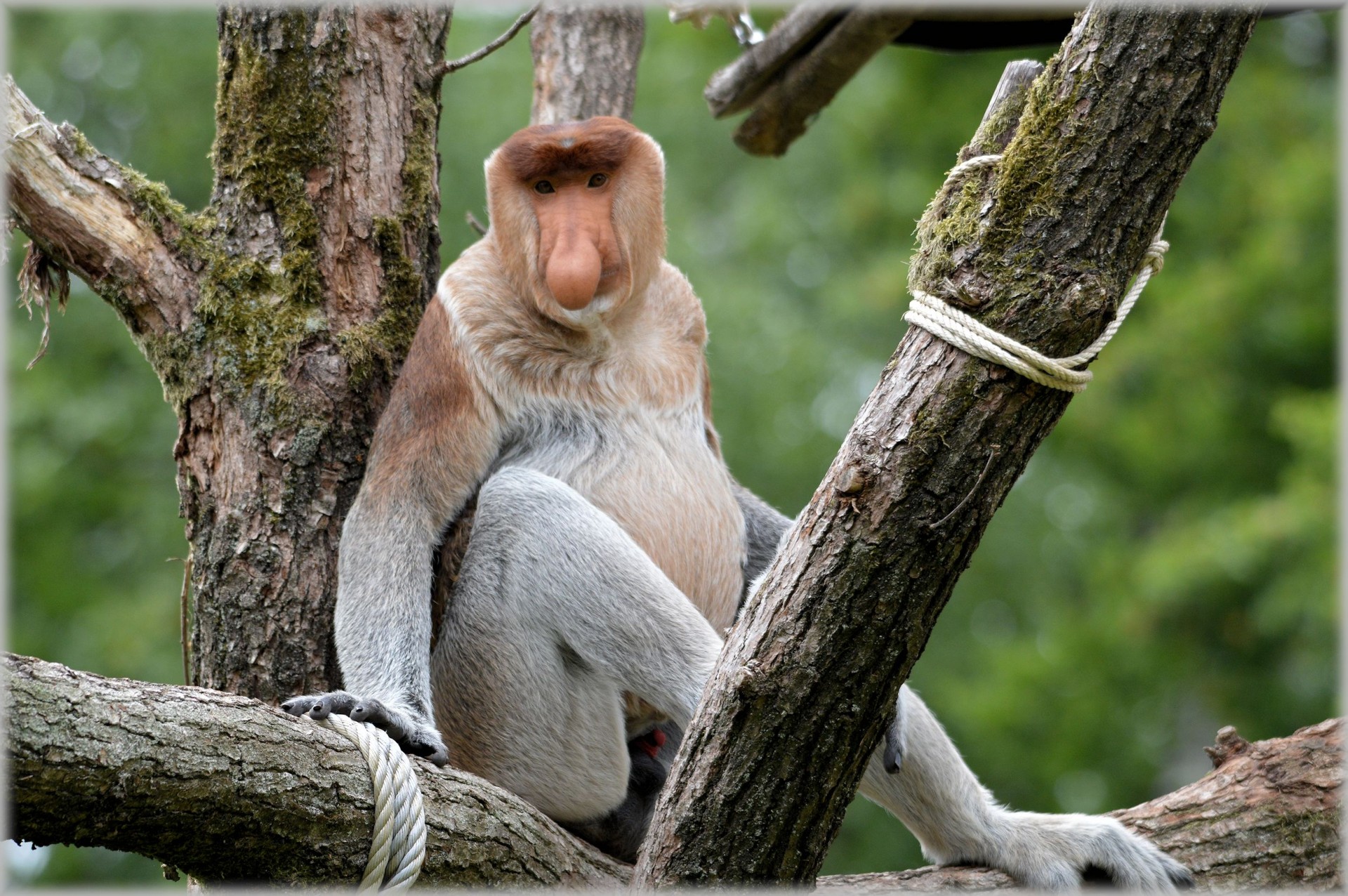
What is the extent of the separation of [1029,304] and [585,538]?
1.40 metres

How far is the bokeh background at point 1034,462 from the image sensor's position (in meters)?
9.05

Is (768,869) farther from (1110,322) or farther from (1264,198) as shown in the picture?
(1264,198)

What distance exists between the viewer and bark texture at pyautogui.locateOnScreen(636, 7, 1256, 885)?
224 cm

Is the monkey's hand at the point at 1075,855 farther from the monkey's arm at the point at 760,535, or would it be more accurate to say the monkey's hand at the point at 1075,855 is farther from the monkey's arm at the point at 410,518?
the monkey's arm at the point at 410,518

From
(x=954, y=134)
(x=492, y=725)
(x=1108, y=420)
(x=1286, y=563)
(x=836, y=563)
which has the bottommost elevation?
(x=492, y=725)

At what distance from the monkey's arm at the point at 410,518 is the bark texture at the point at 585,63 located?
134cm

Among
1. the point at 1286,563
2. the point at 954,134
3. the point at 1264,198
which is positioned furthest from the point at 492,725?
the point at 954,134

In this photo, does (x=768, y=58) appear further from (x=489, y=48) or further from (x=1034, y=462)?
(x=1034, y=462)

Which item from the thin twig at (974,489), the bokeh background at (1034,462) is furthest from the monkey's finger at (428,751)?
the bokeh background at (1034,462)

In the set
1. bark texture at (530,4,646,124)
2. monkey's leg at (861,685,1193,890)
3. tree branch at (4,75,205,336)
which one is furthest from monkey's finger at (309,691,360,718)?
bark texture at (530,4,646,124)

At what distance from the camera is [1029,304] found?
2.31 metres

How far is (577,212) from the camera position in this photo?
3443 millimetres

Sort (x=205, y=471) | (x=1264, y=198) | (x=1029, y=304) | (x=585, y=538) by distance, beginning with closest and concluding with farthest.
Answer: (x=1029, y=304) → (x=585, y=538) → (x=205, y=471) → (x=1264, y=198)

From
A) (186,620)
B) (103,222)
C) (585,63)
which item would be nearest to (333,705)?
(186,620)
